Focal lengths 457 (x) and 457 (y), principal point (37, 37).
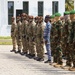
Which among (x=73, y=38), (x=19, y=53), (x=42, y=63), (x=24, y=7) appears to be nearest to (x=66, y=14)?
(x=73, y=38)

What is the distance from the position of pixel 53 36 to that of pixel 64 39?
1127mm

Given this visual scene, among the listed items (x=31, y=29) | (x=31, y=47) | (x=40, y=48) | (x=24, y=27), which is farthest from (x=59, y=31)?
(x=24, y=27)

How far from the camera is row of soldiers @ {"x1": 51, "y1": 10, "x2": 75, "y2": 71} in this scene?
14.2m

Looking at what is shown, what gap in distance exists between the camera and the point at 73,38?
46.6ft

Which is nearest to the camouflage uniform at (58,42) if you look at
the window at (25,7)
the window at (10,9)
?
the window at (10,9)

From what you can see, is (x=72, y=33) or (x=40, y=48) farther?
(x=40, y=48)

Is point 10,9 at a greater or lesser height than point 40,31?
greater

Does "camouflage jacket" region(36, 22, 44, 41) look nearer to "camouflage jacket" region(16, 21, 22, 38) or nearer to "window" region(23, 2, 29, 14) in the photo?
"camouflage jacket" region(16, 21, 22, 38)

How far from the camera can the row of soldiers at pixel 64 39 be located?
14242 millimetres

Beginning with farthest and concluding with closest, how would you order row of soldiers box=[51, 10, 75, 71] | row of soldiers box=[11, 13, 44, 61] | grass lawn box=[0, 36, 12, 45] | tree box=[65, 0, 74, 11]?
tree box=[65, 0, 74, 11] < grass lawn box=[0, 36, 12, 45] < row of soldiers box=[11, 13, 44, 61] < row of soldiers box=[51, 10, 75, 71]

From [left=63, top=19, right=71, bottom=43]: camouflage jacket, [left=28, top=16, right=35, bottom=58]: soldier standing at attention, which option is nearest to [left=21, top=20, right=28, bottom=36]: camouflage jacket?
[left=28, top=16, right=35, bottom=58]: soldier standing at attention

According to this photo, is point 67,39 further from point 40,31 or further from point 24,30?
point 24,30

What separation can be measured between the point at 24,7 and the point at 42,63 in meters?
25.4

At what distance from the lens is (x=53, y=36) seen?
619 inches
